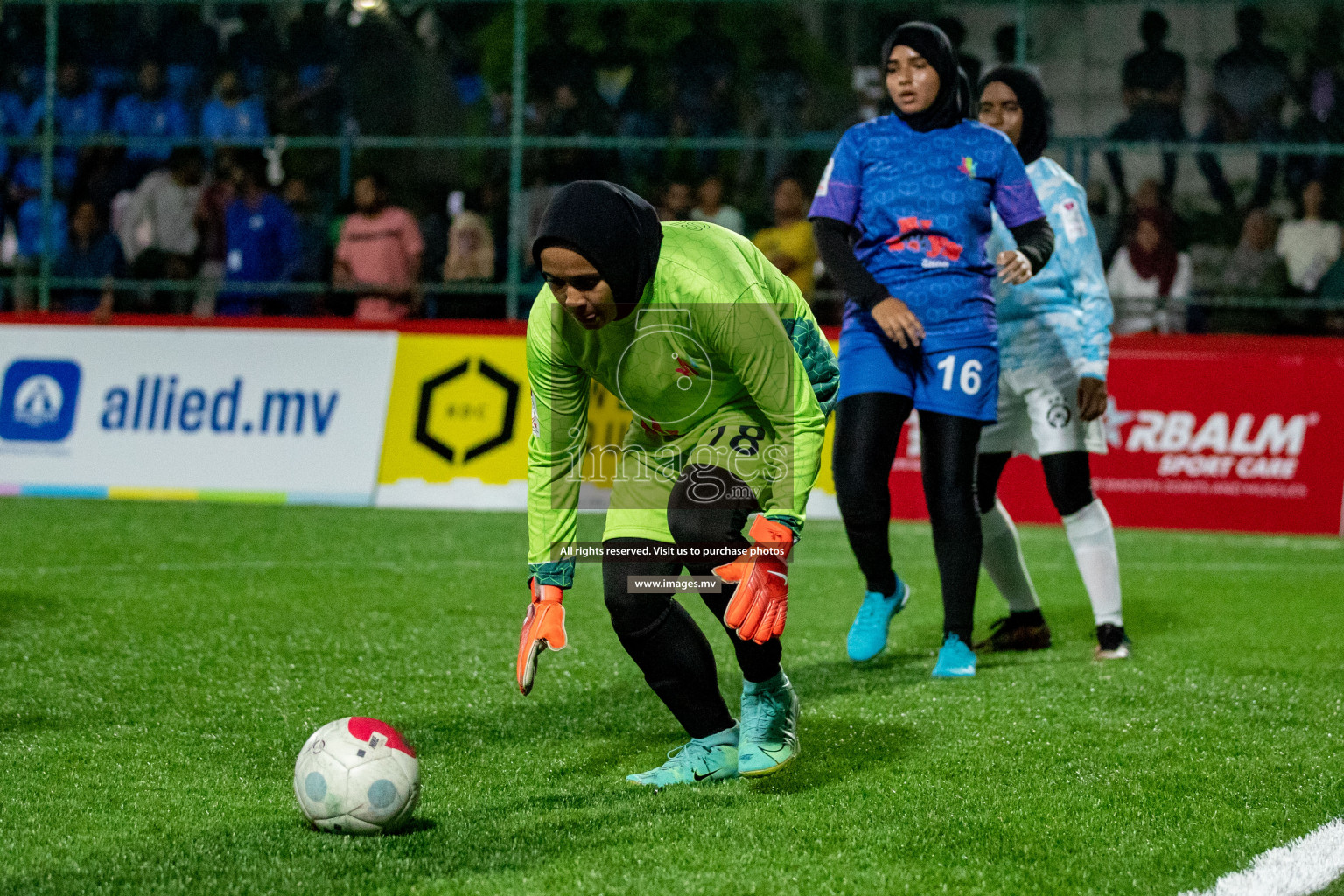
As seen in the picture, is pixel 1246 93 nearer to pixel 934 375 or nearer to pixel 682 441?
pixel 934 375

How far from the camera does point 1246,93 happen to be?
1211 cm

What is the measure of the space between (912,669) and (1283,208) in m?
7.54

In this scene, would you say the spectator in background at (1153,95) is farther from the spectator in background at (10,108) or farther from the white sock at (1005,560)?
the spectator in background at (10,108)

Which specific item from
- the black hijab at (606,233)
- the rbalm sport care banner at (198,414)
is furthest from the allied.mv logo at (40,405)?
the black hijab at (606,233)

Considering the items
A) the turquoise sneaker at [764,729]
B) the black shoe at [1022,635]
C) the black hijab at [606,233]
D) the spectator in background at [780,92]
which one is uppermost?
the spectator in background at [780,92]

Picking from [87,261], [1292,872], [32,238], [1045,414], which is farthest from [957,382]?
[32,238]

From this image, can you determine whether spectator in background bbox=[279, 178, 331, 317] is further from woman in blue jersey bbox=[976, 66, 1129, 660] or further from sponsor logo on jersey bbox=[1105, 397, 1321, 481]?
woman in blue jersey bbox=[976, 66, 1129, 660]

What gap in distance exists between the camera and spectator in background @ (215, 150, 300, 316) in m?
12.9

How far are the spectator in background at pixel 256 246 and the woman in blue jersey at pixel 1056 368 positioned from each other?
8.34 m

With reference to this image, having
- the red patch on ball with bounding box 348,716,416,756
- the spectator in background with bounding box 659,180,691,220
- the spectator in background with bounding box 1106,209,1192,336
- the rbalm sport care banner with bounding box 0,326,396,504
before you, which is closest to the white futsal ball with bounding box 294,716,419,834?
the red patch on ball with bounding box 348,716,416,756

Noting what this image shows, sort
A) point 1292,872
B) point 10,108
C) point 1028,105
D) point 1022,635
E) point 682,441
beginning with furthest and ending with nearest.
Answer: point 10,108 → point 1022,635 → point 1028,105 → point 682,441 → point 1292,872

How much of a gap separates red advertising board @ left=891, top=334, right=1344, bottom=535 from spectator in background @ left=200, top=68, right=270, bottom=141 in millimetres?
7257

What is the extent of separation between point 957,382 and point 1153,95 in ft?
26.2

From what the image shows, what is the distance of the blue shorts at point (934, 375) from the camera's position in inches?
207
